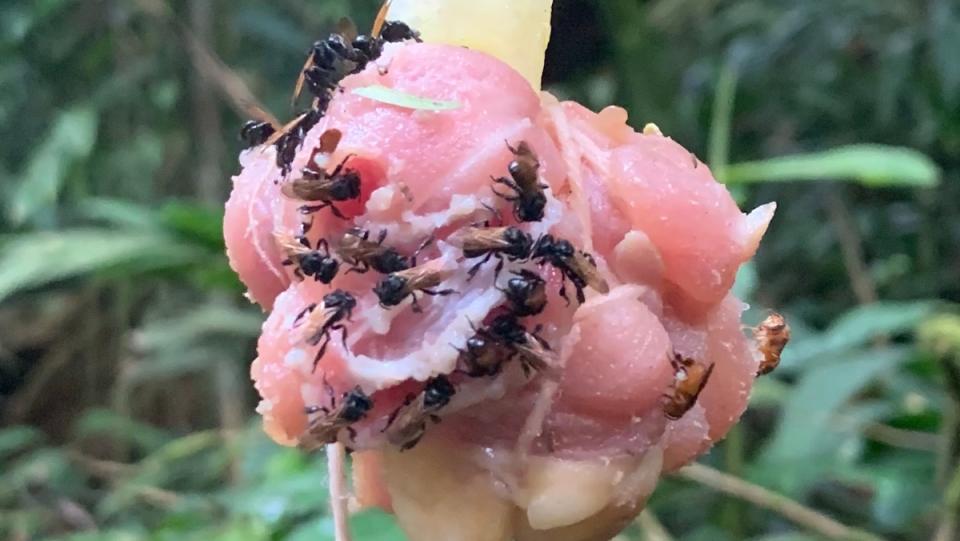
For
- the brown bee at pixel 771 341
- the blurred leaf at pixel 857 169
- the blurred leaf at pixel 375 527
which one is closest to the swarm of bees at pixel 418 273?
the brown bee at pixel 771 341

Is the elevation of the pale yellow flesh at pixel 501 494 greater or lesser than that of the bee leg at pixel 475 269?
lesser

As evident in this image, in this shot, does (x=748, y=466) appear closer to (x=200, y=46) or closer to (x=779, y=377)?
(x=779, y=377)

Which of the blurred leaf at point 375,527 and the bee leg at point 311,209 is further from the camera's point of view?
the blurred leaf at point 375,527

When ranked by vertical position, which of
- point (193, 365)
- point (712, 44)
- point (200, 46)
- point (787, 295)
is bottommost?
point (787, 295)

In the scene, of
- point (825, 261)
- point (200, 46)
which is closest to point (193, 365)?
point (200, 46)

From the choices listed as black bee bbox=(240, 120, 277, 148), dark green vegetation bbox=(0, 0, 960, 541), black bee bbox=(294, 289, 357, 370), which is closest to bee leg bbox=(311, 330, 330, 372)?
black bee bbox=(294, 289, 357, 370)

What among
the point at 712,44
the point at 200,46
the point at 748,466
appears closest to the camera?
the point at 748,466

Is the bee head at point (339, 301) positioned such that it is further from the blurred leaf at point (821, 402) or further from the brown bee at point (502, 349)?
the blurred leaf at point (821, 402)
